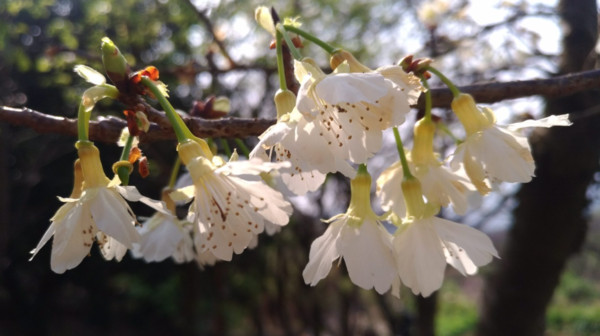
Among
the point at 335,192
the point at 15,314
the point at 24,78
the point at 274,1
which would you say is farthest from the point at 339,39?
the point at 15,314

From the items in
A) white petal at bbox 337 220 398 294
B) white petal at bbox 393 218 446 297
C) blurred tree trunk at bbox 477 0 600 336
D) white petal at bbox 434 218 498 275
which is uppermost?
white petal at bbox 337 220 398 294

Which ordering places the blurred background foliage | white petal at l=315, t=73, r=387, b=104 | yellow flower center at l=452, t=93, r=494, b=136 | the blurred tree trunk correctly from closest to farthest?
white petal at l=315, t=73, r=387, b=104 → yellow flower center at l=452, t=93, r=494, b=136 → the blurred tree trunk → the blurred background foliage

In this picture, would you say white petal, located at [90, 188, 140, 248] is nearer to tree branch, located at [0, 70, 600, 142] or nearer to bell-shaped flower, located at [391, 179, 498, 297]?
tree branch, located at [0, 70, 600, 142]

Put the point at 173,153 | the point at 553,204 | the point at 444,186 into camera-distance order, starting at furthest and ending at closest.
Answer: the point at 173,153 < the point at 553,204 < the point at 444,186

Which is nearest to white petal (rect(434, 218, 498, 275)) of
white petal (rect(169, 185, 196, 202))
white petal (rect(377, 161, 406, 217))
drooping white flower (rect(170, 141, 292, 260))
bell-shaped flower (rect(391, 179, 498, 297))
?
bell-shaped flower (rect(391, 179, 498, 297))

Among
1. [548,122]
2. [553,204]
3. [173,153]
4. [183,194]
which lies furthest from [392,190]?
[173,153]

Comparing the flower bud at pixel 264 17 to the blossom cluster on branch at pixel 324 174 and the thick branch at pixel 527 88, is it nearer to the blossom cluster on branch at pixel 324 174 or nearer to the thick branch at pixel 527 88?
the blossom cluster on branch at pixel 324 174

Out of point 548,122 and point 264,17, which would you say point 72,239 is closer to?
point 264,17
